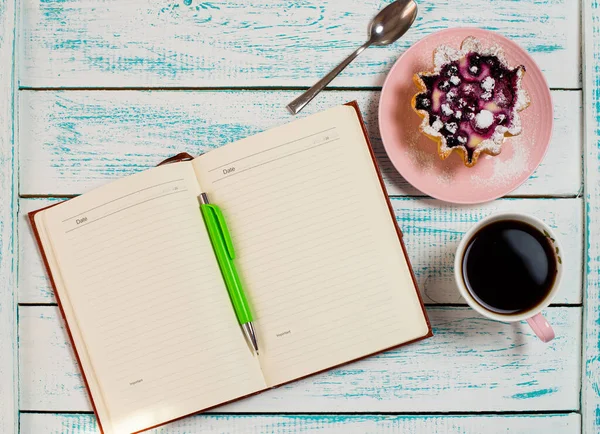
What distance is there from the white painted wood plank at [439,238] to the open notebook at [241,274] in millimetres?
52

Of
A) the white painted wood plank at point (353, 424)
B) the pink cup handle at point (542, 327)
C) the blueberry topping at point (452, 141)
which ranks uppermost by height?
the blueberry topping at point (452, 141)

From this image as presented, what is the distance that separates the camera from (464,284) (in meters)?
0.73

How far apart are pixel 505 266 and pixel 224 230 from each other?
379mm

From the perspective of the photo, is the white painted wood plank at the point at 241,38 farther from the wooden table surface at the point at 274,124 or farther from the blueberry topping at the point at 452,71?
the blueberry topping at the point at 452,71

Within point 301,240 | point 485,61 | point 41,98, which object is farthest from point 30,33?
point 485,61

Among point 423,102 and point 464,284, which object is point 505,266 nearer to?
point 464,284

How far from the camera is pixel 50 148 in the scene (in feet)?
2.78

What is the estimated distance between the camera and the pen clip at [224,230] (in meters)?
0.77

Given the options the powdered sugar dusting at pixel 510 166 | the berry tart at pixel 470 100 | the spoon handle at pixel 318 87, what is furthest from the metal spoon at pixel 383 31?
the powdered sugar dusting at pixel 510 166

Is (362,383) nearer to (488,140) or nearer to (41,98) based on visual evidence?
(488,140)

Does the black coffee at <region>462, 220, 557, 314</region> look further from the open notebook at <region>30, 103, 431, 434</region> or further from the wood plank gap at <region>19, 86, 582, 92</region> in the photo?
the wood plank gap at <region>19, 86, 582, 92</region>

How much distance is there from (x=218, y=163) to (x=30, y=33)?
1.19ft

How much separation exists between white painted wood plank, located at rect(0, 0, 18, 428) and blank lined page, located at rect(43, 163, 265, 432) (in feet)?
0.31

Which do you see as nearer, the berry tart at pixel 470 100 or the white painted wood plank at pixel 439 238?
the berry tart at pixel 470 100
